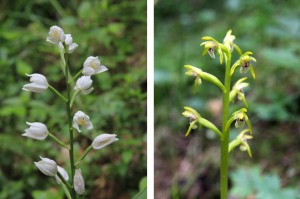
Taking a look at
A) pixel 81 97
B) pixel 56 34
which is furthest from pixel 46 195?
pixel 56 34

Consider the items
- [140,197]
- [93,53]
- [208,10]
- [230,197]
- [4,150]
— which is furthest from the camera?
[208,10]

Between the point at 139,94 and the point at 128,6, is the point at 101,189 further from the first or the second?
the point at 128,6

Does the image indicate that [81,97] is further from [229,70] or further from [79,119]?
[229,70]

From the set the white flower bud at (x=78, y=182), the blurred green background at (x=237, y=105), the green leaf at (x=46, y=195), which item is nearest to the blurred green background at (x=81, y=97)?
the green leaf at (x=46, y=195)

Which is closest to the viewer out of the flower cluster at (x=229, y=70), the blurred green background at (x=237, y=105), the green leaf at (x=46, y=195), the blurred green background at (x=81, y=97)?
the flower cluster at (x=229, y=70)

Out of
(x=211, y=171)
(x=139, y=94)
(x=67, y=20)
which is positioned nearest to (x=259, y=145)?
(x=211, y=171)

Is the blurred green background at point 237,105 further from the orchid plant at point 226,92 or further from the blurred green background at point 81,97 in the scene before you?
the orchid plant at point 226,92
